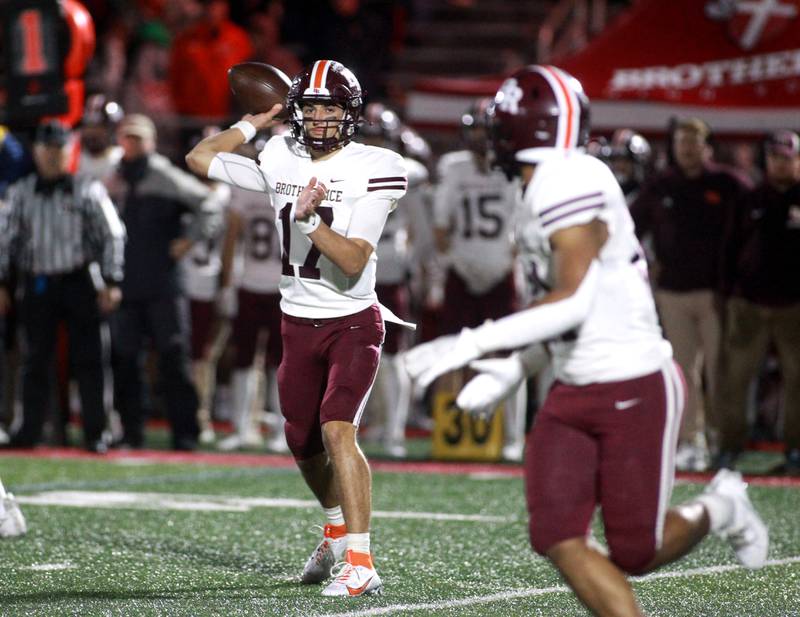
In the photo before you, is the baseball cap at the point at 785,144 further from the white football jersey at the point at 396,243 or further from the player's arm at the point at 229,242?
the player's arm at the point at 229,242

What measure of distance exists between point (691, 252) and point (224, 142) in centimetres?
414

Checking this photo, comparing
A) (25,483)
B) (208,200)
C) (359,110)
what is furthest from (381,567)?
(208,200)

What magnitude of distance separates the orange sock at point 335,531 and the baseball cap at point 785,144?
4073mm

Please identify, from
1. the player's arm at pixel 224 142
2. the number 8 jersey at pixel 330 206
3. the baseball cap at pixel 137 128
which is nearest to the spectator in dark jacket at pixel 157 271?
the baseball cap at pixel 137 128

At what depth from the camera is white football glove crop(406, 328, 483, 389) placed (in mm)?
3447

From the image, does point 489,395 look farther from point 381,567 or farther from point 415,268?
point 415,268

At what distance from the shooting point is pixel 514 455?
905cm

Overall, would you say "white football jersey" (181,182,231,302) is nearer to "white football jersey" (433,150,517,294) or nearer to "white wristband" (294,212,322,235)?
"white football jersey" (433,150,517,294)

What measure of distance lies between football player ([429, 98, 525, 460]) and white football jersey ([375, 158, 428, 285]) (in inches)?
7.6

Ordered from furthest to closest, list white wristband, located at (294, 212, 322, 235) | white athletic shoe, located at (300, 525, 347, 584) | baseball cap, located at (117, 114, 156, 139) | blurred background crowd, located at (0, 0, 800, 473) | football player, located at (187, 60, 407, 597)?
baseball cap, located at (117, 114, 156, 139), blurred background crowd, located at (0, 0, 800, 473), white athletic shoe, located at (300, 525, 347, 584), football player, located at (187, 60, 407, 597), white wristband, located at (294, 212, 322, 235)

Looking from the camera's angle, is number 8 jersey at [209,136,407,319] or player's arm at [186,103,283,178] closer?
number 8 jersey at [209,136,407,319]

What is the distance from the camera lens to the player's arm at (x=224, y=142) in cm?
504

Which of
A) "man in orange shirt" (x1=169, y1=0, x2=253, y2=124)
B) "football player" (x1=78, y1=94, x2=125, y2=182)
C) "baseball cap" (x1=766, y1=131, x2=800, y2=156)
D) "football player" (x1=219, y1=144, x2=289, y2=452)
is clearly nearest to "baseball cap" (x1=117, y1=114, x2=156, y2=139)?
"football player" (x1=78, y1=94, x2=125, y2=182)

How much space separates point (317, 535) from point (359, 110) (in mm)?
1868
